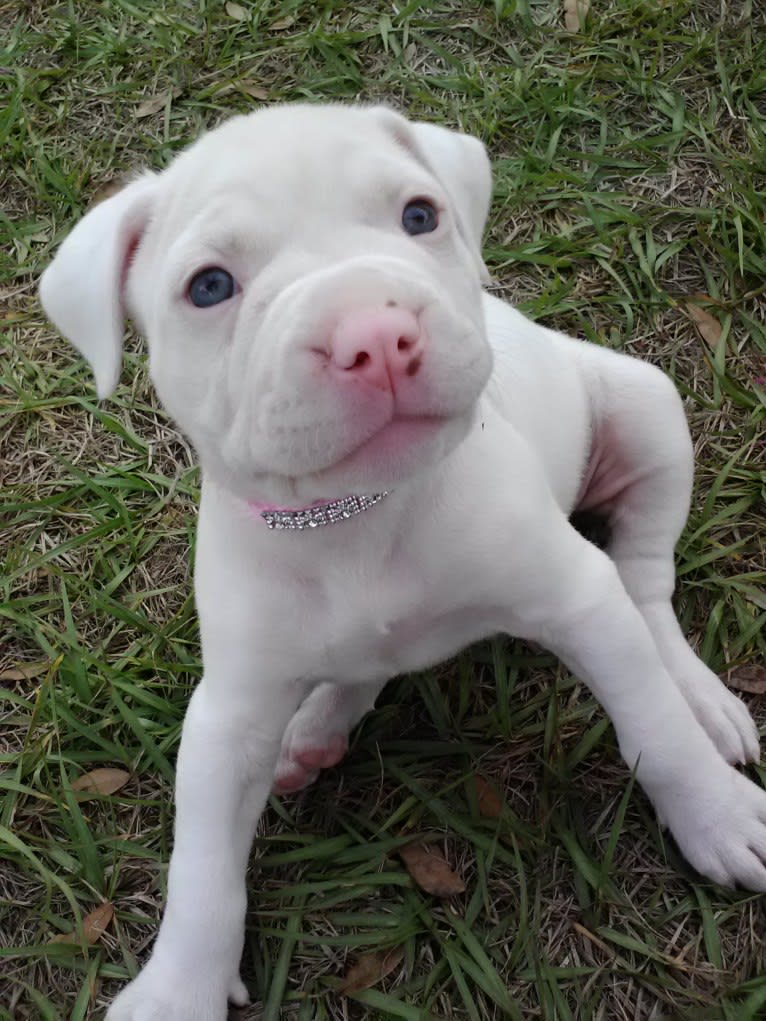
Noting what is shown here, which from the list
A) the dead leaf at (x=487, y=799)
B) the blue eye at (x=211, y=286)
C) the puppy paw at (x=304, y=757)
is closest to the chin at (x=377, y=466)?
the blue eye at (x=211, y=286)

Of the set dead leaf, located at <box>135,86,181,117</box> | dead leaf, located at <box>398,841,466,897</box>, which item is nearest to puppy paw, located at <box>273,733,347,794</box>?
dead leaf, located at <box>398,841,466,897</box>

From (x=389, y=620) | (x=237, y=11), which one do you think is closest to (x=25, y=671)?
(x=389, y=620)

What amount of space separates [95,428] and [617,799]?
88.4 inches

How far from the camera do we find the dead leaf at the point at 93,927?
114 inches

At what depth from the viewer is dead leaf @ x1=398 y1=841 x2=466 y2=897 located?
→ 2.81m

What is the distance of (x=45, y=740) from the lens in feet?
10.6

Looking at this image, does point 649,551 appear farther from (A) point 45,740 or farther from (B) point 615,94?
(B) point 615,94

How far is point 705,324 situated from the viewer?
12.3ft

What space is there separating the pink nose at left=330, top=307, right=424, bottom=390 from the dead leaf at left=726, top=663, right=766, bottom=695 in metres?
1.73

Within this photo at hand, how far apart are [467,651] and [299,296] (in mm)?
1651

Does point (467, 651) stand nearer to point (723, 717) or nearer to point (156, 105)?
point (723, 717)

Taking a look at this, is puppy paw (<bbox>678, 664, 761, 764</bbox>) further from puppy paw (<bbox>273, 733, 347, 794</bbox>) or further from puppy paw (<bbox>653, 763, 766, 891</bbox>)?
puppy paw (<bbox>273, 733, 347, 794</bbox>)

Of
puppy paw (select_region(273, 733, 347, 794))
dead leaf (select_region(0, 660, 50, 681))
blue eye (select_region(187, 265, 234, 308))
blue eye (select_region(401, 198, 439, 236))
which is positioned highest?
blue eye (select_region(401, 198, 439, 236))

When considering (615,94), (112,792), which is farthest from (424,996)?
(615,94)
